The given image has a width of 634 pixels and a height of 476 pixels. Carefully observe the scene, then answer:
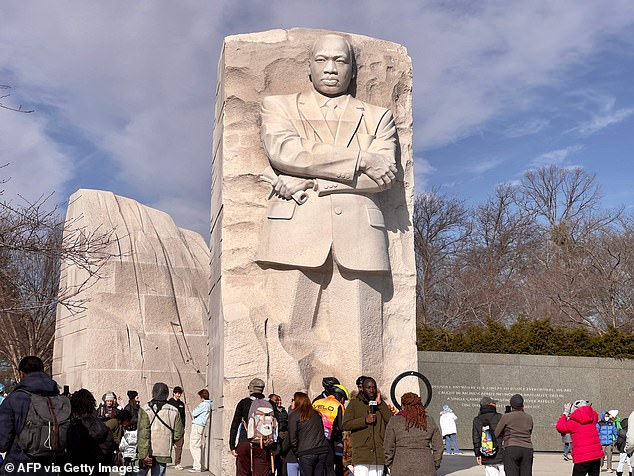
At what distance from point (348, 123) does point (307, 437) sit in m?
3.85

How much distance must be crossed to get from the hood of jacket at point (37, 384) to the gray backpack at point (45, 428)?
3 centimetres

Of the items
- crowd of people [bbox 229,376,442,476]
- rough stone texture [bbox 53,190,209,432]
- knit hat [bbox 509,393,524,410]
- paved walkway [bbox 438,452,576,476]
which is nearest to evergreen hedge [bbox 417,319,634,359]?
paved walkway [bbox 438,452,576,476]

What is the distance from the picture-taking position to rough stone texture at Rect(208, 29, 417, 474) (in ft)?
28.3

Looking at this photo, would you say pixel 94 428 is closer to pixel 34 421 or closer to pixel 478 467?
pixel 34 421

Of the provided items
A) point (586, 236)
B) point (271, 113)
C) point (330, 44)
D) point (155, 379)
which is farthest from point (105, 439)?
point (586, 236)

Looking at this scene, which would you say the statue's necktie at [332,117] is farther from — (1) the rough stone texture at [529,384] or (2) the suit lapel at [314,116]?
(1) the rough stone texture at [529,384]

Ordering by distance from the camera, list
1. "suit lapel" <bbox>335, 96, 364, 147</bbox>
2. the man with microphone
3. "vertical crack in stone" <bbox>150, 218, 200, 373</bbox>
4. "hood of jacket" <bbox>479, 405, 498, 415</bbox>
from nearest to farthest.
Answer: the man with microphone, "hood of jacket" <bbox>479, 405, 498, 415</bbox>, "suit lapel" <bbox>335, 96, 364, 147</bbox>, "vertical crack in stone" <bbox>150, 218, 200, 373</bbox>

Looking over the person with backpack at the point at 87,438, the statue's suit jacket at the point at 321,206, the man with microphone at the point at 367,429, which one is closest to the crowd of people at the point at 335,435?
the man with microphone at the point at 367,429

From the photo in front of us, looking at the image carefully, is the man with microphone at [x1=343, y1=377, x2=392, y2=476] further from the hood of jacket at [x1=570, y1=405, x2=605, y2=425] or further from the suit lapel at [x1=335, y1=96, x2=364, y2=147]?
the suit lapel at [x1=335, y1=96, x2=364, y2=147]

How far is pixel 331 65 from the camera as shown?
358 inches

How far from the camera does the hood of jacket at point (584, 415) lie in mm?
7785

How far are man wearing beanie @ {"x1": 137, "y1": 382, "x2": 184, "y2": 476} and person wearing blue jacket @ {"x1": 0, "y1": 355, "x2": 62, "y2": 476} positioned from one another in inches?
83.6

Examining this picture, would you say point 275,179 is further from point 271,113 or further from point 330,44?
point 330,44

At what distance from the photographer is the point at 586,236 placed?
30766 mm
